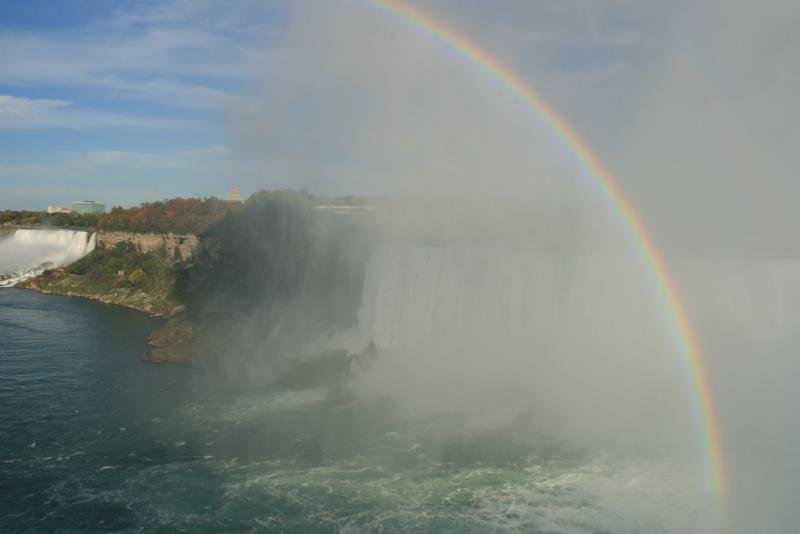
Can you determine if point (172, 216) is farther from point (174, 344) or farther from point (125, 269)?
point (174, 344)

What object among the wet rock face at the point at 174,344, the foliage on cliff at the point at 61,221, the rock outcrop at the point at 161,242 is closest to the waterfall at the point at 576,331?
the wet rock face at the point at 174,344

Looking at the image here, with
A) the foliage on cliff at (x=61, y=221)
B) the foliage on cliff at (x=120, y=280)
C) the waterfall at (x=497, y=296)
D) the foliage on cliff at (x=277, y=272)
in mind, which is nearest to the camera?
the waterfall at (x=497, y=296)

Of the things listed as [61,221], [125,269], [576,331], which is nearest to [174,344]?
[576,331]

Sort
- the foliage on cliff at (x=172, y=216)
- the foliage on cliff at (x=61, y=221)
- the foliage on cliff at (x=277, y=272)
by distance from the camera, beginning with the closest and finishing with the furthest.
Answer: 1. the foliage on cliff at (x=277, y=272)
2. the foliage on cliff at (x=172, y=216)
3. the foliage on cliff at (x=61, y=221)

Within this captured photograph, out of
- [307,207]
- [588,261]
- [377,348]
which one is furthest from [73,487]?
[307,207]

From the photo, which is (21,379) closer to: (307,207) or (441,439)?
(441,439)

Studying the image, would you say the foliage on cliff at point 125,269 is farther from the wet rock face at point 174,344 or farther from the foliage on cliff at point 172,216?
the wet rock face at point 174,344
